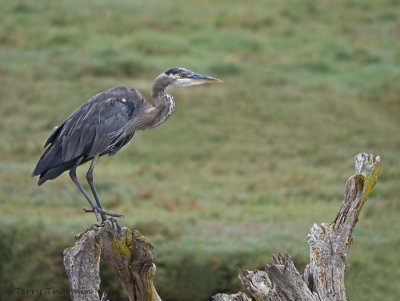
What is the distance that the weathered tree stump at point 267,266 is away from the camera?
6.91m

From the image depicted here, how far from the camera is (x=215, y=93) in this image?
1953cm

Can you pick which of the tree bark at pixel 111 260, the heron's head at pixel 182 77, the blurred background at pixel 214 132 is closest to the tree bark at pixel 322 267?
the tree bark at pixel 111 260

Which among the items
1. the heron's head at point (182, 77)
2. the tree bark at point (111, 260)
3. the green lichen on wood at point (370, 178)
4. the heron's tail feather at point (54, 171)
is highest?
the heron's head at point (182, 77)

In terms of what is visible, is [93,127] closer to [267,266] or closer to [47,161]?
[47,161]

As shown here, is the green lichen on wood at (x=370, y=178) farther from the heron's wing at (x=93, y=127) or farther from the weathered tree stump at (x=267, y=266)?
the heron's wing at (x=93, y=127)

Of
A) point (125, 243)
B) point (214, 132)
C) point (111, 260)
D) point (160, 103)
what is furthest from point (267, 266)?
point (214, 132)

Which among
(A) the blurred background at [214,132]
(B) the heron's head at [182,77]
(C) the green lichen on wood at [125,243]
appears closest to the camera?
(C) the green lichen on wood at [125,243]

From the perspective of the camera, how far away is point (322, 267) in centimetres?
730

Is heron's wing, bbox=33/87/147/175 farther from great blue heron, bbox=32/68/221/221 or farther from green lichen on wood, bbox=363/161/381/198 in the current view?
green lichen on wood, bbox=363/161/381/198

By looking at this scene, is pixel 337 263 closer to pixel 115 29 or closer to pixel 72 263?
pixel 72 263

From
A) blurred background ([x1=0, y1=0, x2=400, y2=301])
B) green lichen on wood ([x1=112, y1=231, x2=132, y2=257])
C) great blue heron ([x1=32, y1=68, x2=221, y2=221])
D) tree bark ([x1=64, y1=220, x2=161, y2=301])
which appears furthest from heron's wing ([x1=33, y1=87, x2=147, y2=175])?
blurred background ([x1=0, y1=0, x2=400, y2=301])

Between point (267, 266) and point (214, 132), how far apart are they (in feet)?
37.5

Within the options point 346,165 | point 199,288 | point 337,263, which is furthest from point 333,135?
point 337,263

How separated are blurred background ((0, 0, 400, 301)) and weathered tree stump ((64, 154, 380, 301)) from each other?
4.63 m
